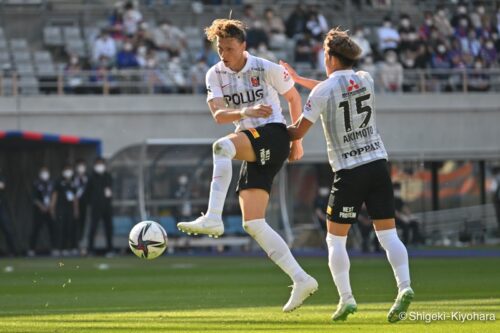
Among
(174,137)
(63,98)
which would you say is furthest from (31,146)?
(174,137)

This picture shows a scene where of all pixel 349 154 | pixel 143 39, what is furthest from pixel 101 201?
pixel 349 154

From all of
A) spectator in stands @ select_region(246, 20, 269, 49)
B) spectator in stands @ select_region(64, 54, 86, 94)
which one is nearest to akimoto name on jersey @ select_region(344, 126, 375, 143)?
spectator in stands @ select_region(64, 54, 86, 94)

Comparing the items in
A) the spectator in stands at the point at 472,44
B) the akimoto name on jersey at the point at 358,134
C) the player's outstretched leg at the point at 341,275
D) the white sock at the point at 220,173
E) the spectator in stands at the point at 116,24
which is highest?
the spectator in stands at the point at 116,24

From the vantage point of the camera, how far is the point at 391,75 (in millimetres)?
34188

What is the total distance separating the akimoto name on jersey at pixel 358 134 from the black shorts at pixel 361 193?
24cm

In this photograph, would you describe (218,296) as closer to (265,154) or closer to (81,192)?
(265,154)

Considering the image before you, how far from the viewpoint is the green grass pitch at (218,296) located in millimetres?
10664

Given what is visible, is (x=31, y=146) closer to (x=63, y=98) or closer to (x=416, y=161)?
(x=63, y=98)

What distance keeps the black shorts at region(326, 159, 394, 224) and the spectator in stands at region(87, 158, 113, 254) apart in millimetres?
18011

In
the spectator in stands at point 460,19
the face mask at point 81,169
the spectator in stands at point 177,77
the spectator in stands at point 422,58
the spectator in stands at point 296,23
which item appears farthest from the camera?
the spectator in stands at point 460,19

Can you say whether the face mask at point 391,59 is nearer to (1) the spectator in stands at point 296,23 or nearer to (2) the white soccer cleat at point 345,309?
(1) the spectator in stands at point 296,23

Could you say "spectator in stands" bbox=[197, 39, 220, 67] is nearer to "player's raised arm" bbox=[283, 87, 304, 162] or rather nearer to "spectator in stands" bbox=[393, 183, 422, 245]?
"spectator in stands" bbox=[393, 183, 422, 245]

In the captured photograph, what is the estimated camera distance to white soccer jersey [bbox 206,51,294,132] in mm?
11523

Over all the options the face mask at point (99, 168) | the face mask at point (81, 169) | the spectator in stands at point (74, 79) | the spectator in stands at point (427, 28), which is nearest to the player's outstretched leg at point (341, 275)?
the face mask at point (99, 168)
